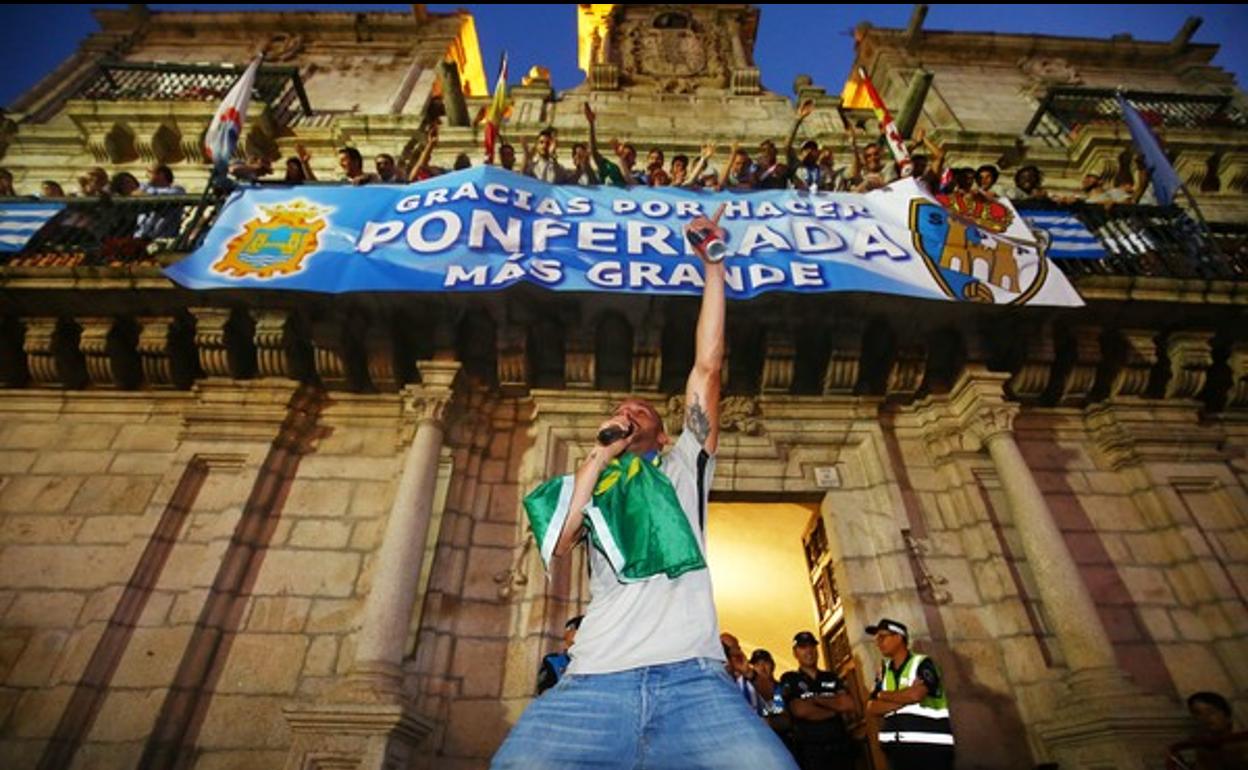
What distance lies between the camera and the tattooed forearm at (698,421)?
2.21 metres

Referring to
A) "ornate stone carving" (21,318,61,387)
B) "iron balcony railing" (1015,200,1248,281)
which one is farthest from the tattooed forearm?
"ornate stone carving" (21,318,61,387)

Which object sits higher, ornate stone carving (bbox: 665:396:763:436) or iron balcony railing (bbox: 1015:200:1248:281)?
iron balcony railing (bbox: 1015:200:1248:281)

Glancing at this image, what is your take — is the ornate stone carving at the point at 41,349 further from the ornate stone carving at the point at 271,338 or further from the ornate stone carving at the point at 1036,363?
the ornate stone carving at the point at 1036,363

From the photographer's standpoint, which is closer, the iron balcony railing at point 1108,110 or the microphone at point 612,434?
the microphone at point 612,434

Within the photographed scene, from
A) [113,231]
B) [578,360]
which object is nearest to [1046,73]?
[578,360]

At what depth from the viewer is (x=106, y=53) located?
11867 mm

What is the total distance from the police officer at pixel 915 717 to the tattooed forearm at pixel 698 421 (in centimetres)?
284

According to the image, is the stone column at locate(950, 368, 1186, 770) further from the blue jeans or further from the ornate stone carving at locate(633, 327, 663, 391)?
the blue jeans

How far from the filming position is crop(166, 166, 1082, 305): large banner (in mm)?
5082

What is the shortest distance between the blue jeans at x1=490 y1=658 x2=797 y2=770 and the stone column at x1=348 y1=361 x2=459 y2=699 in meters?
3.11

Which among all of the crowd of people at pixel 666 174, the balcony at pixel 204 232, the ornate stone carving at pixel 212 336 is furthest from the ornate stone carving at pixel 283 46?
the ornate stone carving at pixel 212 336

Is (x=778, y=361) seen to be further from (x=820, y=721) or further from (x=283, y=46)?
(x=283, y=46)

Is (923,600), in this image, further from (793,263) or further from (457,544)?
(457,544)

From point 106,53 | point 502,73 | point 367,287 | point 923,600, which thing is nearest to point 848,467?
point 923,600
